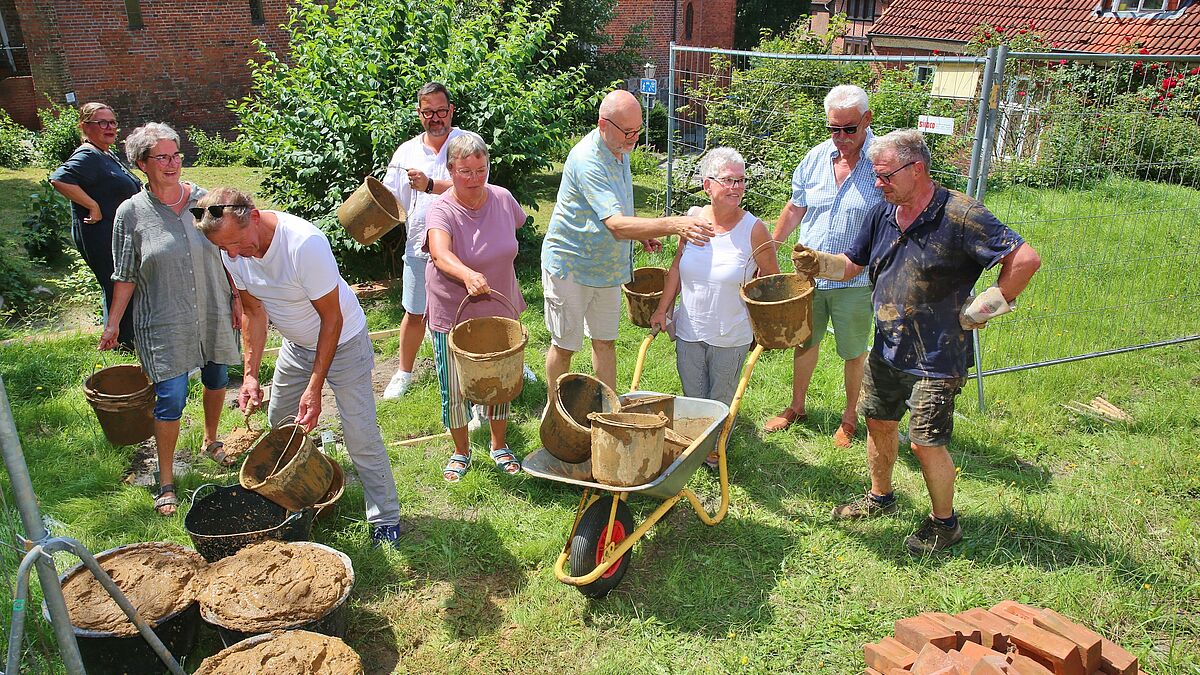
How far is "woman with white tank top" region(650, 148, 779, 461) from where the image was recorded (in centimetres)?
385

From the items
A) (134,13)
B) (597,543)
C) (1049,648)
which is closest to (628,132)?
(597,543)

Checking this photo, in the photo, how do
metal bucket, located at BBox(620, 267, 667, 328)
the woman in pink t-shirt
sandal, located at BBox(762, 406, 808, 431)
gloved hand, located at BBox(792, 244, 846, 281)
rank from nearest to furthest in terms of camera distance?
gloved hand, located at BBox(792, 244, 846, 281)
the woman in pink t-shirt
metal bucket, located at BBox(620, 267, 667, 328)
sandal, located at BBox(762, 406, 808, 431)

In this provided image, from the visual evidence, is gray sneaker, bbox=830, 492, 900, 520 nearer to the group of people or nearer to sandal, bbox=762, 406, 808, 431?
the group of people

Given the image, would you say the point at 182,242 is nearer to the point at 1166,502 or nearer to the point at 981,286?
the point at 1166,502

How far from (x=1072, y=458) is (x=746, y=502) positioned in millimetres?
1923

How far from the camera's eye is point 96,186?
5.41 meters

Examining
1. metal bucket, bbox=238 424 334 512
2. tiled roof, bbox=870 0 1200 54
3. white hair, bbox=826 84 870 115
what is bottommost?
metal bucket, bbox=238 424 334 512

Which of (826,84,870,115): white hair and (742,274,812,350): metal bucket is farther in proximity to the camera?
(826,84,870,115): white hair

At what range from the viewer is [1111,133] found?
5.80 metres

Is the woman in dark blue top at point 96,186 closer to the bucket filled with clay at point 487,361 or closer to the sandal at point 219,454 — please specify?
the sandal at point 219,454

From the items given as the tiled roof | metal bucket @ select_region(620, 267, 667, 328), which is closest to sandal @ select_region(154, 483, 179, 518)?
metal bucket @ select_region(620, 267, 667, 328)

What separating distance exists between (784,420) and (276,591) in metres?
2.99

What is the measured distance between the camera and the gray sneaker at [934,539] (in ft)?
12.1

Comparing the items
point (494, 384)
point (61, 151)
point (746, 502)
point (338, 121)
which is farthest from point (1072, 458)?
point (61, 151)
